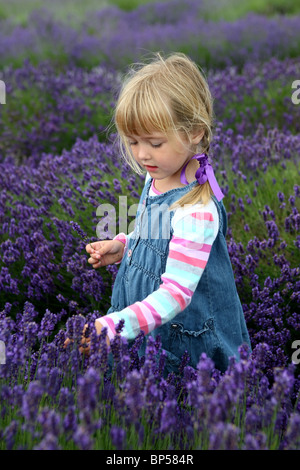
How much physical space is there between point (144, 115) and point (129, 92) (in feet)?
0.42

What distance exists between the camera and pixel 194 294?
7.46ft

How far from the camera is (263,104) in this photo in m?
5.63

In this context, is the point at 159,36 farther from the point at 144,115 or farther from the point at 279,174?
the point at 144,115

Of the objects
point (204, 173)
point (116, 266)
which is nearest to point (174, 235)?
point (204, 173)

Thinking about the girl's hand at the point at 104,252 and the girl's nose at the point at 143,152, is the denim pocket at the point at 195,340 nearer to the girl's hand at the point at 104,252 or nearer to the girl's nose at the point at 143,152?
the girl's hand at the point at 104,252

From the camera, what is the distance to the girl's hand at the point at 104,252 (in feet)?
7.64

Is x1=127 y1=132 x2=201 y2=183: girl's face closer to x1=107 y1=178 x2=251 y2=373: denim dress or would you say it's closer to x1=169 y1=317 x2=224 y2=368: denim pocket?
x1=107 y1=178 x2=251 y2=373: denim dress

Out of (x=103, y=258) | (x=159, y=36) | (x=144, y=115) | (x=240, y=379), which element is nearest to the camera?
(x=240, y=379)

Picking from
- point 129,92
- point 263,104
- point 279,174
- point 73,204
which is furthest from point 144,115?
point 263,104

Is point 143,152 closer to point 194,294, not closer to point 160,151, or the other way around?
point 160,151

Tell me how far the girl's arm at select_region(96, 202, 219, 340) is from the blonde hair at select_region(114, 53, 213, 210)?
77mm

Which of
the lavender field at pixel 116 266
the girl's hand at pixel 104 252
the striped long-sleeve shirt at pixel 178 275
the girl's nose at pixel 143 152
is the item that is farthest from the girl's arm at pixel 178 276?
the girl's hand at pixel 104 252

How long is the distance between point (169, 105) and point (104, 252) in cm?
63

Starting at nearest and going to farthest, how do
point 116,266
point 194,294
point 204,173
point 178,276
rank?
point 178,276
point 204,173
point 194,294
point 116,266
